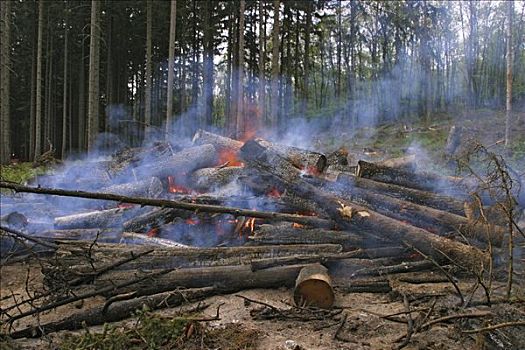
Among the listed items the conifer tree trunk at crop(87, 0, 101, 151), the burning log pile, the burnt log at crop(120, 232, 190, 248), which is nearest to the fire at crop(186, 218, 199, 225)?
the burning log pile

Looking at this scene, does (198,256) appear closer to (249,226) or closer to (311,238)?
(249,226)

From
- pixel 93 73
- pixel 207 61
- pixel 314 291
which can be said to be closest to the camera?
pixel 314 291

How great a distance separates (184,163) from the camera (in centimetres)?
855

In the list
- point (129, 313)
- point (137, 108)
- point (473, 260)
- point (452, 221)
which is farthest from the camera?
point (137, 108)

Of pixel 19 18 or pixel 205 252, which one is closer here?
pixel 205 252

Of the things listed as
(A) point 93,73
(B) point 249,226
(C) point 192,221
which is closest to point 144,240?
(C) point 192,221

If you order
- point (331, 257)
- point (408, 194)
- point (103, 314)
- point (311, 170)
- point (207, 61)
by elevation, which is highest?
point (207, 61)

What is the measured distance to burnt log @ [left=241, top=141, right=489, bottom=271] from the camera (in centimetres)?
523

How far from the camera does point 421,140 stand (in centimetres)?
2166

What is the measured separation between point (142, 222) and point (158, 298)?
257cm

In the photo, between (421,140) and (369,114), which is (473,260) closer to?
(421,140)

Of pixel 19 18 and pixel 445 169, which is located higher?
pixel 19 18

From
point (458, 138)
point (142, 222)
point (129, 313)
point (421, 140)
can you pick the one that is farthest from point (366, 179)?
point (421, 140)

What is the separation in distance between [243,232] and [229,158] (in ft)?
9.18
